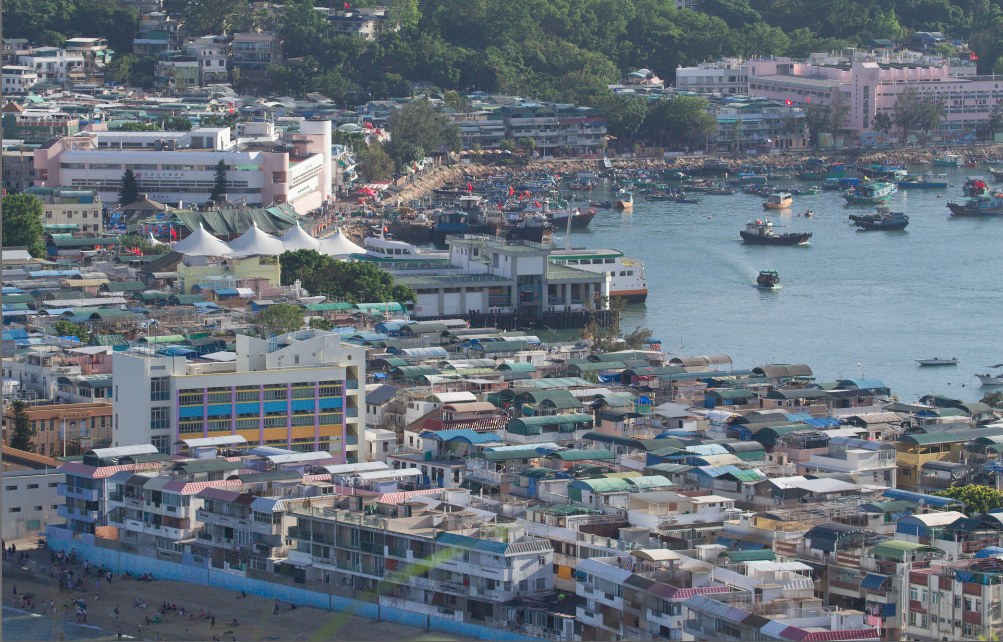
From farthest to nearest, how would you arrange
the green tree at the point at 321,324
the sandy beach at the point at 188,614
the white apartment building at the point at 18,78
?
the white apartment building at the point at 18,78, the green tree at the point at 321,324, the sandy beach at the point at 188,614

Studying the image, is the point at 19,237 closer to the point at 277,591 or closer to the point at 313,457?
the point at 313,457

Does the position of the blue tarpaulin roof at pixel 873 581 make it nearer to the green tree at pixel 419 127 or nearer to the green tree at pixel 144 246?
the green tree at pixel 144 246

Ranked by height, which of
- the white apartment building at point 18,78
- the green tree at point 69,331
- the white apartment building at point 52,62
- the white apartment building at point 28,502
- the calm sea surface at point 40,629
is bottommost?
the calm sea surface at point 40,629

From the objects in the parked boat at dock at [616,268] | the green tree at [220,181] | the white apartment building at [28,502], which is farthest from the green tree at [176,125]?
the white apartment building at [28,502]

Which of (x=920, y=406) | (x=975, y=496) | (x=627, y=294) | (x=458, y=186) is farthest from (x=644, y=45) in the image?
(x=975, y=496)

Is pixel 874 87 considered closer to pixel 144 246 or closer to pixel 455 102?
pixel 455 102

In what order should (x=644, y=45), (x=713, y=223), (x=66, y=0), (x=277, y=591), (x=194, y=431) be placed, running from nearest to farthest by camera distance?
(x=277, y=591) < (x=194, y=431) < (x=713, y=223) < (x=66, y=0) < (x=644, y=45)

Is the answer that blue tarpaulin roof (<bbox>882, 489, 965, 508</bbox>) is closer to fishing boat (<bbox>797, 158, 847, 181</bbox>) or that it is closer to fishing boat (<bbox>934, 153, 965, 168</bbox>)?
fishing boat (<bbox>797, 158, 847, 181</bbox>)
